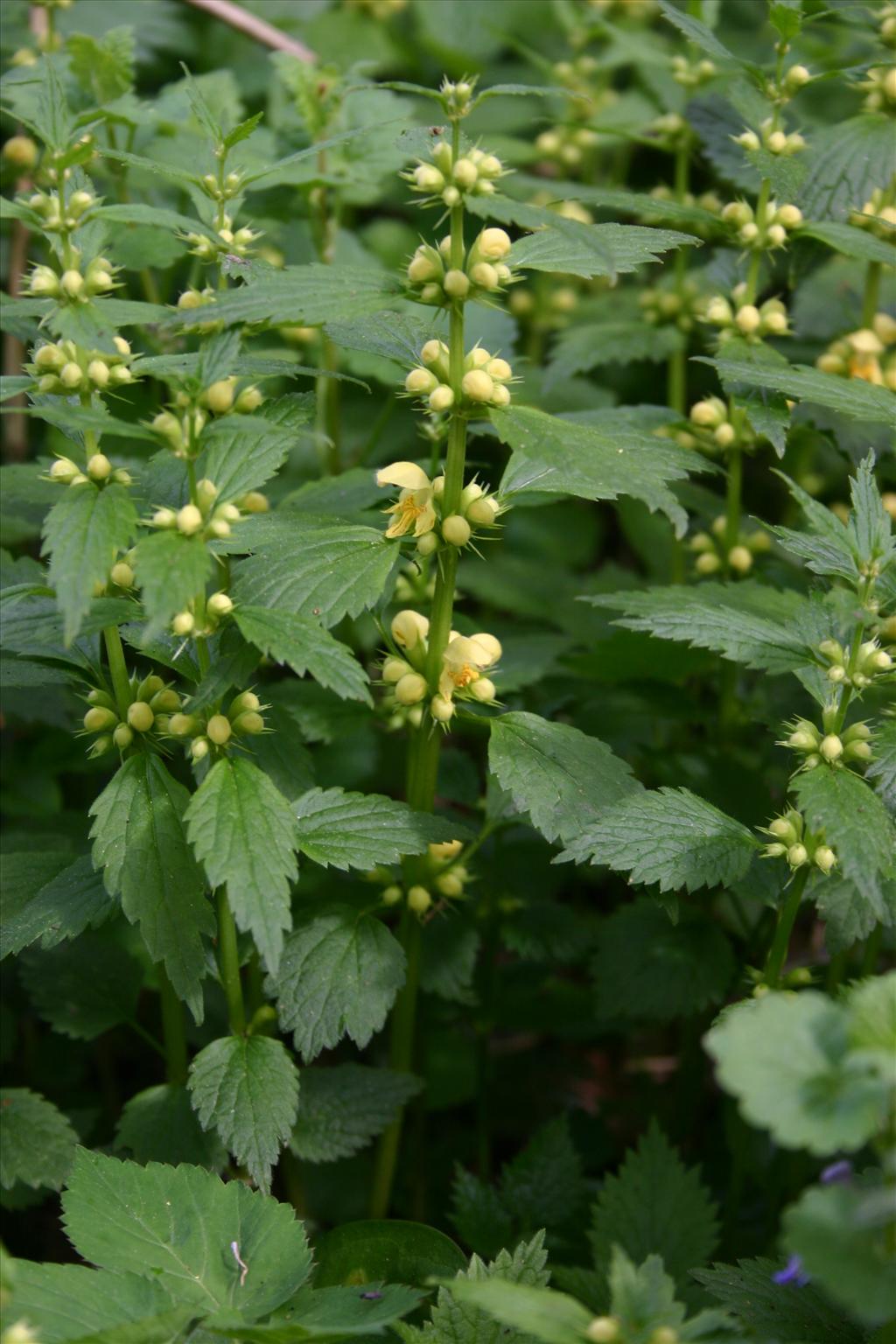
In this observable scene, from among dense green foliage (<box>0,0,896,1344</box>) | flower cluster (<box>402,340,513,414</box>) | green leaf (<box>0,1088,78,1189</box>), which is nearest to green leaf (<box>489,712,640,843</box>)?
dense green foliage (<box>0,0,896,1344</box>)

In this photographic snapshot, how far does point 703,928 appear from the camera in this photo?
2.20m

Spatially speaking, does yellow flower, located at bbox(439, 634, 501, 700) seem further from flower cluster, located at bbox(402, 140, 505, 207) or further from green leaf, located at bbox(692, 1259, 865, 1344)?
green leaf, located at bbox(692, 1259, 865, 1344)

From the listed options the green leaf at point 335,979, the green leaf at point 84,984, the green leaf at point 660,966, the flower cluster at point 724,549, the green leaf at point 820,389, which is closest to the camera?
the green leaf at point 335,979

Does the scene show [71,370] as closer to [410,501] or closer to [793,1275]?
[410,501]

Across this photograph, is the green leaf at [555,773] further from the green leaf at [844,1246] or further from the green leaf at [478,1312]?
the green leaf at [844,1246]

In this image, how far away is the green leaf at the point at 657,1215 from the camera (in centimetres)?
189

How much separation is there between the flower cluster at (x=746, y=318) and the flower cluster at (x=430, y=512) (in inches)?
29.7

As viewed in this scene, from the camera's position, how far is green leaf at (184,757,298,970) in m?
1.33

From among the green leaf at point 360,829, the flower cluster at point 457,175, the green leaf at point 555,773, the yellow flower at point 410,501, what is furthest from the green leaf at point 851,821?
the flower cluster at point 457,175

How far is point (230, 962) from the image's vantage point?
1685 mm

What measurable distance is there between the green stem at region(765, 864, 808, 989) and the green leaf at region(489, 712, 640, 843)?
24cm

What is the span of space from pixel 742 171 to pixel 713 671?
966 mm

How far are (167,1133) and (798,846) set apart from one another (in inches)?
37.1

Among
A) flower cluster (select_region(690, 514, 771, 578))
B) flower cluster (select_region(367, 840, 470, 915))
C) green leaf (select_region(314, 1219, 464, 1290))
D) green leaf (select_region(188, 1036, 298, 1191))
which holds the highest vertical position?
flower cluster (select_region(690, 514, 771, 578))
